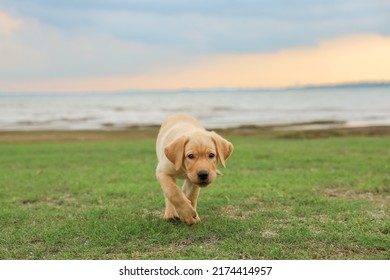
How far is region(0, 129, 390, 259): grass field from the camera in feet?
17.9

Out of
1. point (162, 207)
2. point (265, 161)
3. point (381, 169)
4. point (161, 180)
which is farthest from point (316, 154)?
point (161, 180)

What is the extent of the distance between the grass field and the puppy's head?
804mm

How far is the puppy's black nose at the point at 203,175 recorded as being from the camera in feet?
17.9

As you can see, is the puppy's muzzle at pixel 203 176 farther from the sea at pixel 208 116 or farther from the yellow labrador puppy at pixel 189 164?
the sea at pixel 208 116

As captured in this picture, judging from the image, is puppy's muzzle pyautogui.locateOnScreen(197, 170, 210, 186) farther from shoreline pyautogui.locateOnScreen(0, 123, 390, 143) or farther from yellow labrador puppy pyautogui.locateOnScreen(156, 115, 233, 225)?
shoreline pyautogui.locateOnScreen(0, 123, 390, 143)

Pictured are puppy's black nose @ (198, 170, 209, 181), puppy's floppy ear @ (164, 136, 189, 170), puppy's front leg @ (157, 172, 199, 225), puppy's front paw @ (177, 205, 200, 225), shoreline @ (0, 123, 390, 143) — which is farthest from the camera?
shoreline @ (0, 123, 390, 143)

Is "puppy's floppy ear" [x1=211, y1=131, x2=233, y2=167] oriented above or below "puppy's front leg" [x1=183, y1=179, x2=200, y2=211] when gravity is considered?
above

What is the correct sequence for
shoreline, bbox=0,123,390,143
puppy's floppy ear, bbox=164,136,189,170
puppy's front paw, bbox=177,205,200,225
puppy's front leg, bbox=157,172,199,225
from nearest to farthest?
puppy's floppy ear, bbox=164,136,189,170, puppy's front leg, bbox=157,172,199,225, puppy's front paw, bbox=177,205,200,225, shoreline, bbox=0,123,390,143

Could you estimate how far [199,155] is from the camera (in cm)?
562

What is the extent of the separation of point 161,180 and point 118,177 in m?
5.21

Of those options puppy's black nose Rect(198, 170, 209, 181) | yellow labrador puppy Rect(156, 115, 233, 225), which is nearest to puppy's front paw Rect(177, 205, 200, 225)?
yellow labrador puppy Rect(156, 115, 233, 225)

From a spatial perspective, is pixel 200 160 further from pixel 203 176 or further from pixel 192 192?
pixel 192 192

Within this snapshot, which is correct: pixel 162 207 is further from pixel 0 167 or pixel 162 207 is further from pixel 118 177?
pixel 0 167

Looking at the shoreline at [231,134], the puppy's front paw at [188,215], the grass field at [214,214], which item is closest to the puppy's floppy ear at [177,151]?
the puppy's front paw at [188,215]
